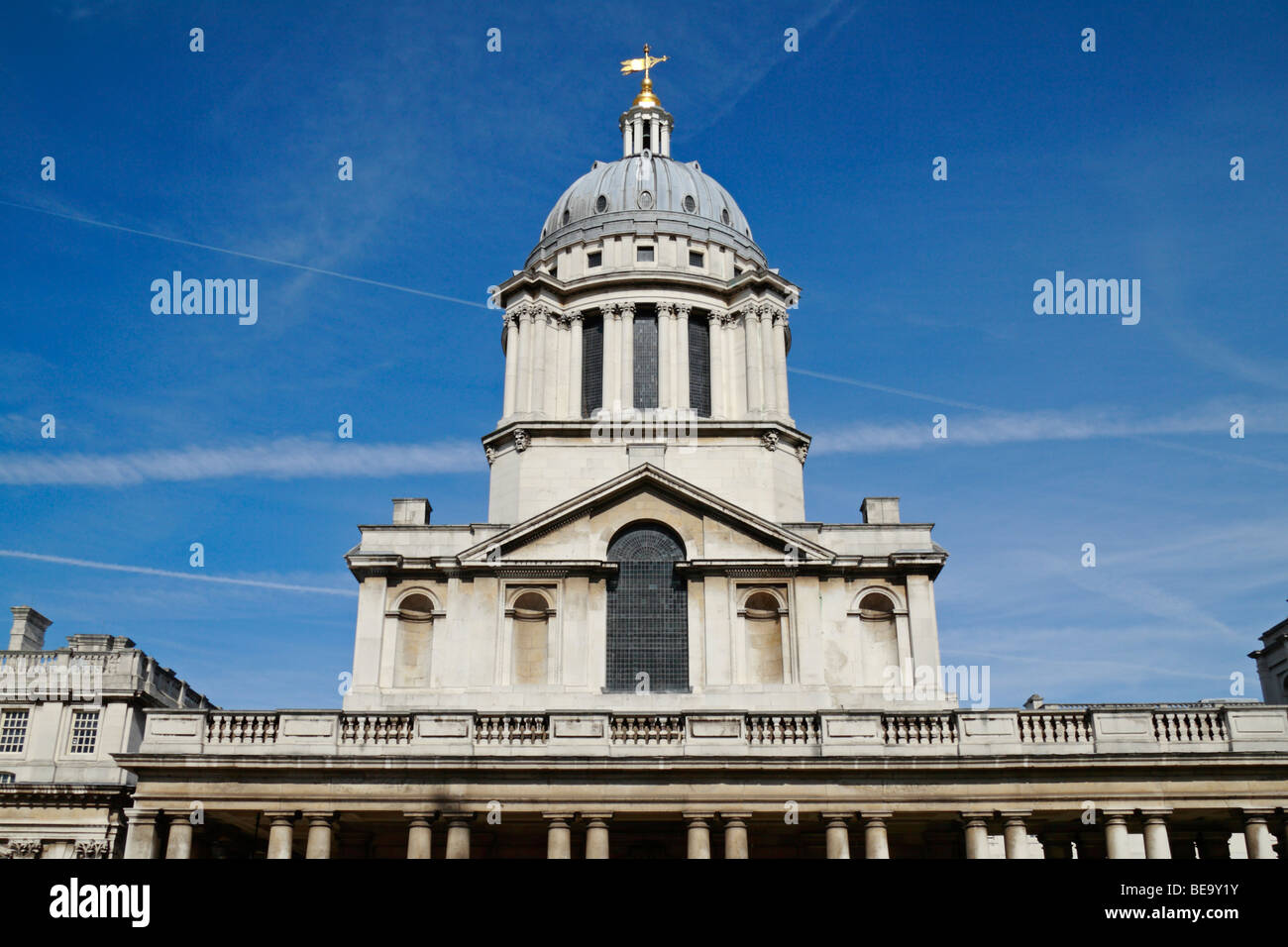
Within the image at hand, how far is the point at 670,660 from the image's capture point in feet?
111

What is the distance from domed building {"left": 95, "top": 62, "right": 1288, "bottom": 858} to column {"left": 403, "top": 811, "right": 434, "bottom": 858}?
0.06 meters

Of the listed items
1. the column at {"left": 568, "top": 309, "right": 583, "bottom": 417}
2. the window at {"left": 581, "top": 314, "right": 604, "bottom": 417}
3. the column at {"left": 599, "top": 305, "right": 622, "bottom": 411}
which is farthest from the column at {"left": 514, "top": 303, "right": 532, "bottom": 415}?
the column at {"left": 599, "top": 305, "right": 622, "bottom": 411}

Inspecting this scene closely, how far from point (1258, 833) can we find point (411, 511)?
25.3 metres

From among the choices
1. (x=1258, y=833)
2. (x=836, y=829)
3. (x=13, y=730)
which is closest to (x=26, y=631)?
(x=13, y=730)

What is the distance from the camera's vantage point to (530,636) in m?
34.6

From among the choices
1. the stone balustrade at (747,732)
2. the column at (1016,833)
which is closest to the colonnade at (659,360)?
the stone balustrade at (747,732)

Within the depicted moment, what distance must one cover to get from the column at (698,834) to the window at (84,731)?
99.2ft

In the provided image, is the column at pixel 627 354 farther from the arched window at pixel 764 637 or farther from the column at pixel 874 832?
the column at pixel 874 832

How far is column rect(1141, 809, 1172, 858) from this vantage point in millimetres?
25312
